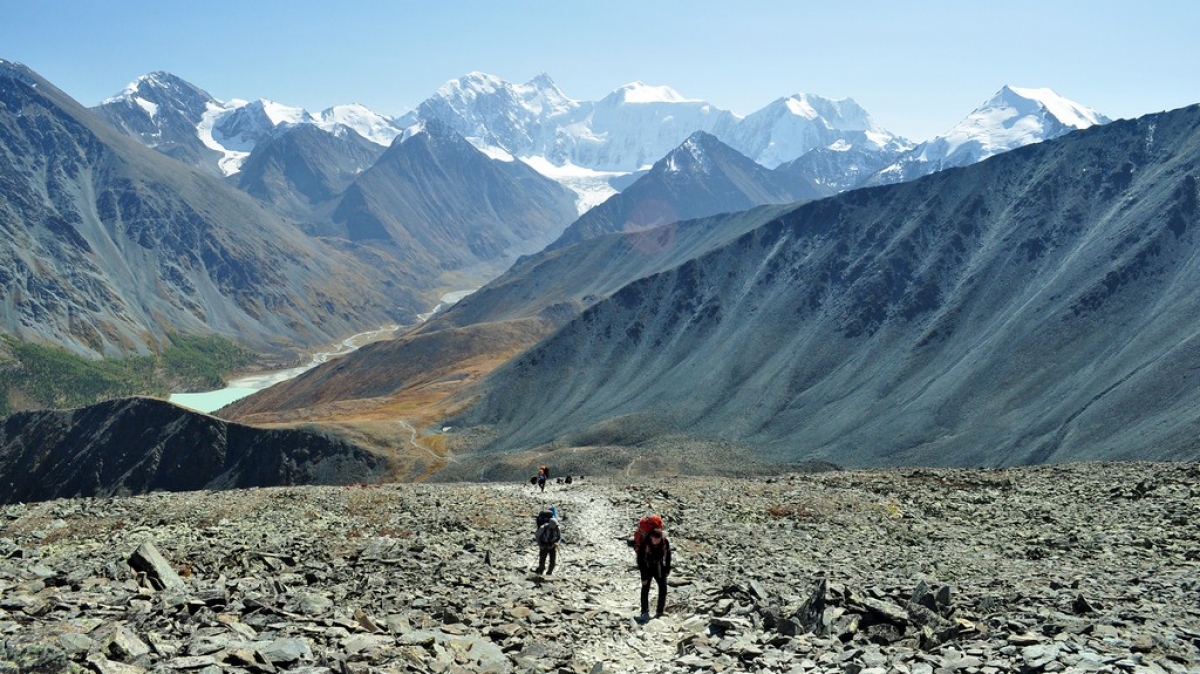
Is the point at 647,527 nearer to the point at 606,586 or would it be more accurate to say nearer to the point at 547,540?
the point at 606,586

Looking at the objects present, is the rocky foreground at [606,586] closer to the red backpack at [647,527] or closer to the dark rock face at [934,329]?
the red backpack at [647,527]

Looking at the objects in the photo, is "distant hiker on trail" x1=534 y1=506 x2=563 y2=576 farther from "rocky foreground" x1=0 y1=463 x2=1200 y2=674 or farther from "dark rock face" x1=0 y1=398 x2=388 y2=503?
"dark rock face" x1=0 y1=398 x2=388 y2=503

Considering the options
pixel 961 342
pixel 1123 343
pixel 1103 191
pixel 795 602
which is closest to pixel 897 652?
pixel 795 602

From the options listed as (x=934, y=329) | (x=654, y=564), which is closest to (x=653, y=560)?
(x=654, y=564)

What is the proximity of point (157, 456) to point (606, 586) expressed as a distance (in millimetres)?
116237

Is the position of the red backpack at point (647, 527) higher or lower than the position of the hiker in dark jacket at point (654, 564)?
higher

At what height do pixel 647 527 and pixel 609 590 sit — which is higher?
pixel 647 527

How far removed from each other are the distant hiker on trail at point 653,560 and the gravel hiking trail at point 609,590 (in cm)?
41

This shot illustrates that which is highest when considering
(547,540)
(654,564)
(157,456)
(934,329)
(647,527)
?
(934,329)

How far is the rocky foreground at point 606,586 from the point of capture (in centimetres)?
1370

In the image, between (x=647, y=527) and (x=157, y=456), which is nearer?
(x=647, y=527)

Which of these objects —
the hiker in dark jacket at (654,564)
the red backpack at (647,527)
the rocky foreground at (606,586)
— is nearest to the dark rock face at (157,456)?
the rocky foreground at (606,586)

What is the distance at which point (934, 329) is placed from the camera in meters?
120

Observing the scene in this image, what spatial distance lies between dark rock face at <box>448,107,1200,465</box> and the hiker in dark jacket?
6273cm
